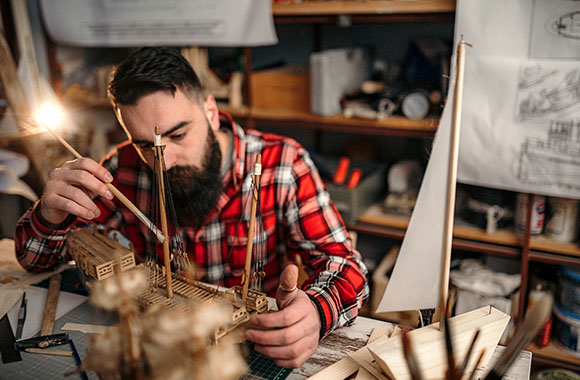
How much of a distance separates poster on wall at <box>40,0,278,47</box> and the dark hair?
0.85 metres

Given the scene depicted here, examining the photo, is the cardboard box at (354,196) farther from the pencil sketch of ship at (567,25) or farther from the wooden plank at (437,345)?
the wooden plank at (437,345)

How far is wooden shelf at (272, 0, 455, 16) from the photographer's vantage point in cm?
161

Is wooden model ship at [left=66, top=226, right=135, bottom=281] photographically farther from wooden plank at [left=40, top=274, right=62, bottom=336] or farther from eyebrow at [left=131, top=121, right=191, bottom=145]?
eyebrow at [left=131, top=121, right=191, bottom=145]

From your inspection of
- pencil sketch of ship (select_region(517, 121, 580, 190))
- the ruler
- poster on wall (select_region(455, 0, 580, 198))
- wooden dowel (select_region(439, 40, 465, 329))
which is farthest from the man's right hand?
pencil sketch of ship (select_region(517, 121, 580, 190))

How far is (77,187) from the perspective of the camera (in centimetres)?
100

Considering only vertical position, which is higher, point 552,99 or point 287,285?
point 552,99

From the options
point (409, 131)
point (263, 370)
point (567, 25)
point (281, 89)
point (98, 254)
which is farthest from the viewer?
point (281, 89)

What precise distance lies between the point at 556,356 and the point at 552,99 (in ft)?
2.87

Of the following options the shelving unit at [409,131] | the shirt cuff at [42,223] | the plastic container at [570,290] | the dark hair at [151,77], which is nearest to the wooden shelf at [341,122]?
the shelving unit at [409,131]

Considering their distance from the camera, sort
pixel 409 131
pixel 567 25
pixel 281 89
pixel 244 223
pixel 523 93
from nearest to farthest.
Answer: pixel 244 223
pixel 567 25
pixel 523 93
pixel 409 131
pixel 281 89

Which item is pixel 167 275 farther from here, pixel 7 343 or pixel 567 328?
pixel 567 328

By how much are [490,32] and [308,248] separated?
0.92 meters

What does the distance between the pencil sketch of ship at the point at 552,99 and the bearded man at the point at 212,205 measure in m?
0.76

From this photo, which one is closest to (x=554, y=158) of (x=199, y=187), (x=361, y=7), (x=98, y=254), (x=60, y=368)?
(x=361, y=7)
